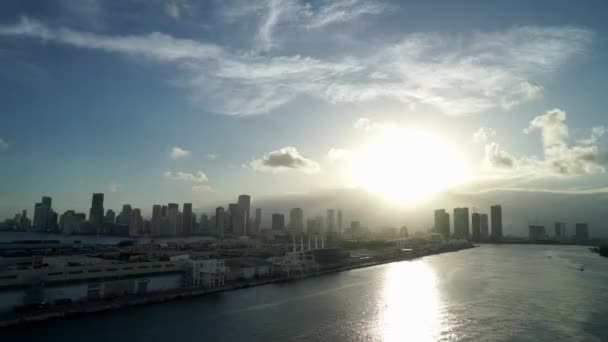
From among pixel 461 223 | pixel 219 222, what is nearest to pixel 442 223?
pixel 461 223

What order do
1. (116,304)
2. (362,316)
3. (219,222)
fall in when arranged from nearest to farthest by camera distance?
(116,304), (362,316), (219,222)

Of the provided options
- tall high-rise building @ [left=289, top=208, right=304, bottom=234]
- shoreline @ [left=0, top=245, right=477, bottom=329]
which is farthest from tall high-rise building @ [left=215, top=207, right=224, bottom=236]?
shoreline @ [left=0, top=245, right=477, bottom=329]

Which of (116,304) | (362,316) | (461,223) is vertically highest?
(461,223)

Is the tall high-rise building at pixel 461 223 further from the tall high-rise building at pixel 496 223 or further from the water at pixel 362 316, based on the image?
the water at pixel 362 316

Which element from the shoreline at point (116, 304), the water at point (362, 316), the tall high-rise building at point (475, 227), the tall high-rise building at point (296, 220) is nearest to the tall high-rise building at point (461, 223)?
the tall high-rise building at point (475, 227)

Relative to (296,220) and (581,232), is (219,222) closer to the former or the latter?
(296,220)

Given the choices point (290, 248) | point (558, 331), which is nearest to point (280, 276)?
point (558, 331)
